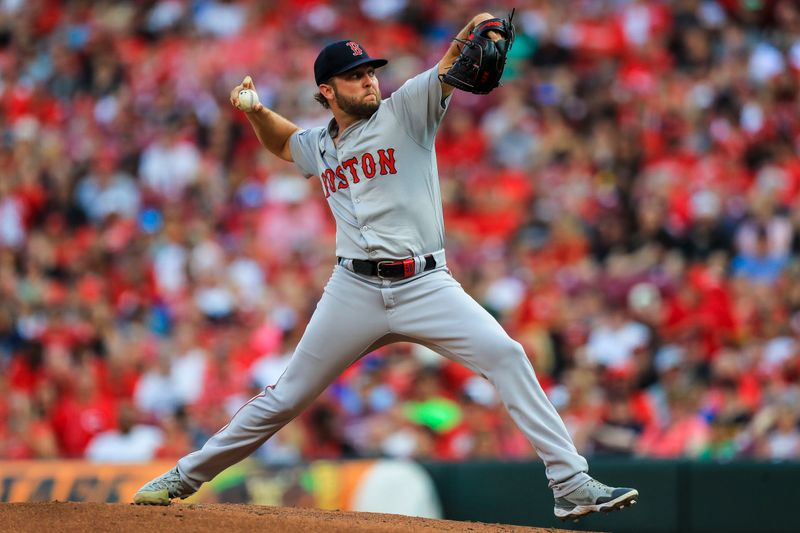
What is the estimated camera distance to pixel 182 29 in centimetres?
1230

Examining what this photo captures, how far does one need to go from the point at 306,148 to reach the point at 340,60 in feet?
1.47

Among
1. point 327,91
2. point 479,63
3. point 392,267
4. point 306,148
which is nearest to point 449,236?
point 306,148

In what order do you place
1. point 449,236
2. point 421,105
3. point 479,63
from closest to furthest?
point 479,63 < point 421,105 < point 449,236

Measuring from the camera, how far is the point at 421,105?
4391mm

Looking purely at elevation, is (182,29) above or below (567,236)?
above

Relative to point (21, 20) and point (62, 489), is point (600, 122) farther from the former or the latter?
point (21, 20)

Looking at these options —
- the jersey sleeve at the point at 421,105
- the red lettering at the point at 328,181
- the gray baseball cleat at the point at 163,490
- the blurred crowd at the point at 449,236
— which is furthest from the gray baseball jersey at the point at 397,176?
the blurred crowd at the point at 449,236

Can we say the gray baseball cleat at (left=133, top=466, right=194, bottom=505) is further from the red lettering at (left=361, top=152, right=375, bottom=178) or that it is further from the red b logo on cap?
the red b logo on cap

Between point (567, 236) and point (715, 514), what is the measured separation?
291 cm

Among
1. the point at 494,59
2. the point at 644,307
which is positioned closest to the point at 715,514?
the point at 644,307

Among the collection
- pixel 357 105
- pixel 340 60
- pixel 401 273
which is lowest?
pixel 401 273

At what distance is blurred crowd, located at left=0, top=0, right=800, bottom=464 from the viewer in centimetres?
778

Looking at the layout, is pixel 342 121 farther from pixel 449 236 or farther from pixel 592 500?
pixel 449 236

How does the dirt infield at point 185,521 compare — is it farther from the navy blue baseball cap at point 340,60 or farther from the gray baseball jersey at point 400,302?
the navy blue baseball cap at point 340,60
